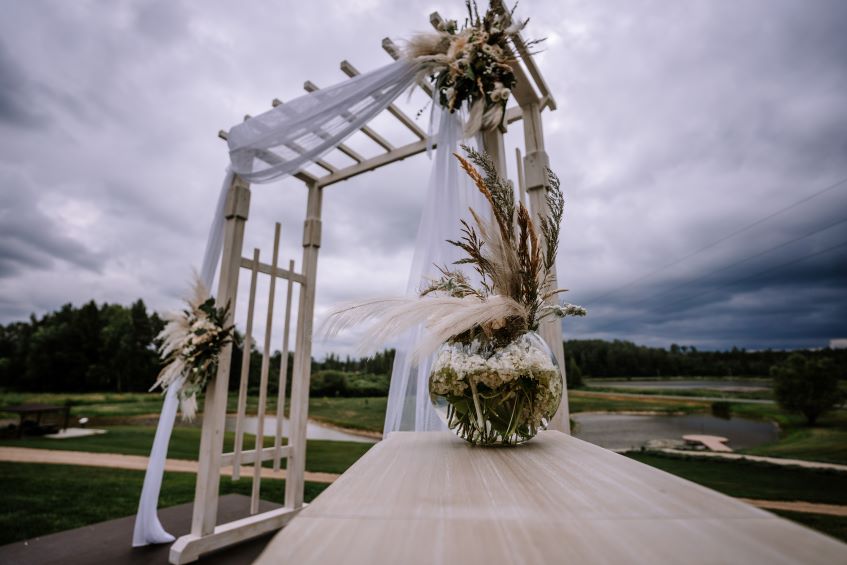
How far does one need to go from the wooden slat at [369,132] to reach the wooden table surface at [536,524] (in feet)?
7.68

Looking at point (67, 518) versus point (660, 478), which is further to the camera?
point (67, 518)

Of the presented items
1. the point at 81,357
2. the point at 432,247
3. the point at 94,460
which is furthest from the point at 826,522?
the point at 81,357

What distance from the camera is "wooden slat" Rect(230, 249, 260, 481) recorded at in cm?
229

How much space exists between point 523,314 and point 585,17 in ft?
10.0

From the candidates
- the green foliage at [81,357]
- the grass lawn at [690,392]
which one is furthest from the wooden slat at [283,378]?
the green foliage at [81,357]

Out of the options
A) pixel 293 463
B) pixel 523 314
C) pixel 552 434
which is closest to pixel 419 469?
pixel 523 314

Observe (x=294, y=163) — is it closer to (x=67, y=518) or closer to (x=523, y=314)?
(x=523, y=314)

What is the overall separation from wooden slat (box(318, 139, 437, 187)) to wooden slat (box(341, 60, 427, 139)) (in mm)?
105

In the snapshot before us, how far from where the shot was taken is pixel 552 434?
1056mm

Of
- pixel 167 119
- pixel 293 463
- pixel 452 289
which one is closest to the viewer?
pixel 452 289

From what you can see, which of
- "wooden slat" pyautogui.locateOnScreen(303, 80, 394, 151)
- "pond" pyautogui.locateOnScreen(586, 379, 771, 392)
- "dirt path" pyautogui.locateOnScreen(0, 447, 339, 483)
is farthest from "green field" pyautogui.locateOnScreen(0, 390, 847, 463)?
"wooden slat" pyautogui.locateOnScreen(303, 80, 394, 151)

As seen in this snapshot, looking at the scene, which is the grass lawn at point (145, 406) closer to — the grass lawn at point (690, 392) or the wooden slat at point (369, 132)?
the grass lawn at point (690, 392)

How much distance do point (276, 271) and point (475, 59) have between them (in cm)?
201

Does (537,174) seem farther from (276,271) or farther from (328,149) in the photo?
(276,271)
